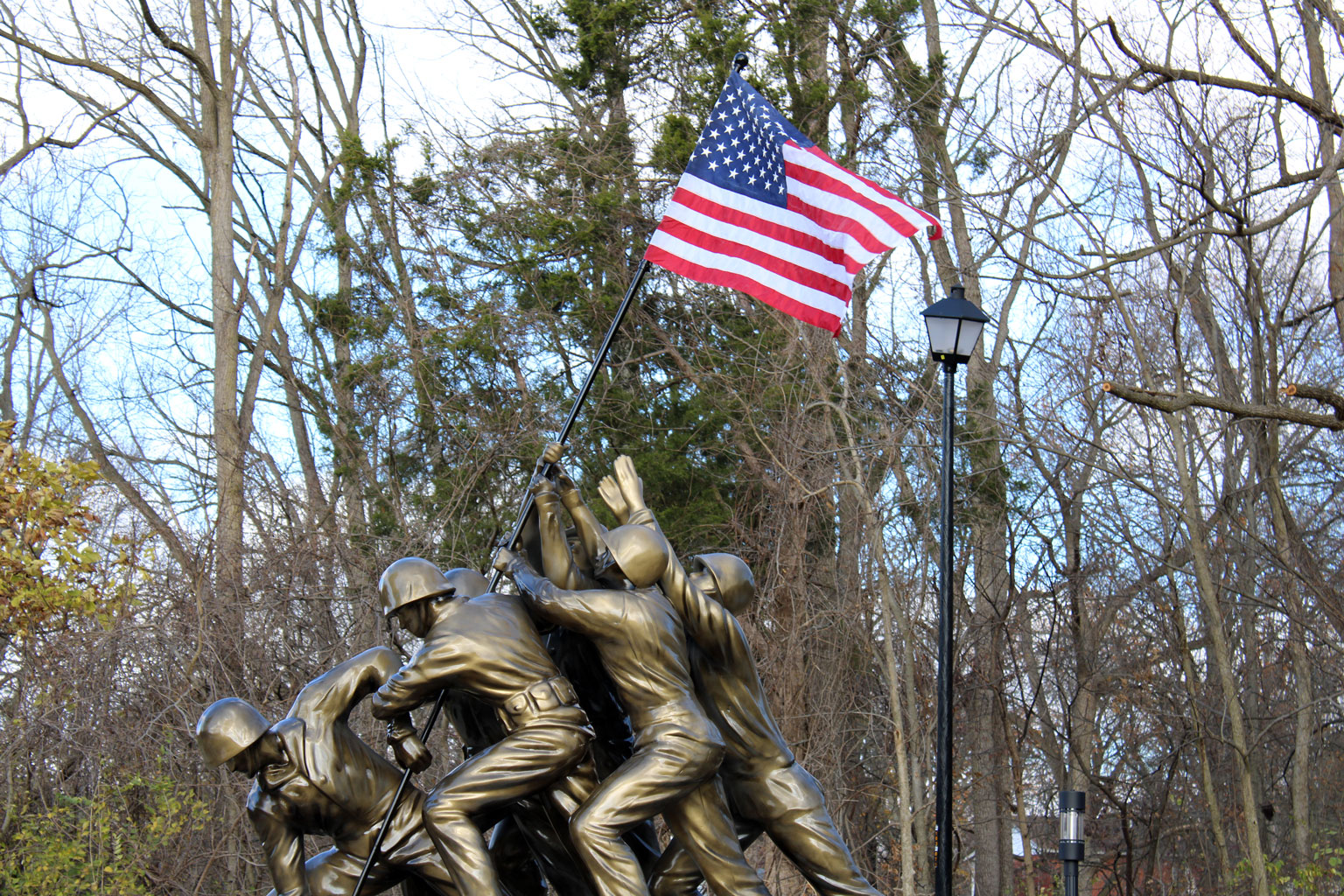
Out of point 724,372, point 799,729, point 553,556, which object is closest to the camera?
point 553,556

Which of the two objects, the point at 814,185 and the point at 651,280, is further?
the point at 651,280

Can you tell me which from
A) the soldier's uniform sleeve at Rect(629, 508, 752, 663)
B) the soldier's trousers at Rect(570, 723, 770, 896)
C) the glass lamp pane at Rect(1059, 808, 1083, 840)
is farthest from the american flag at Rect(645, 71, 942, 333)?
the glass lamp pane at Rect(1059, 808, 1083, 840)

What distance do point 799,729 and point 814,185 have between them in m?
7.78

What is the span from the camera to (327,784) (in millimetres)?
6305

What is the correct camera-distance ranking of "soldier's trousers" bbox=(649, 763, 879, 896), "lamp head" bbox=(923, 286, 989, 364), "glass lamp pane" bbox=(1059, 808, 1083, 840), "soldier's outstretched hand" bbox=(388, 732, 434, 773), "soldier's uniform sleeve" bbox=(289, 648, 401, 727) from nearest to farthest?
"soldier's outstretched hand" bbox=(388, 732, 434, 773) < "soldier's uniform sleeve" bbox=(289, 648, 401, 727) < "soldier's trousers" bbox=(649, 763, 879, 896) < "lamp head" bbox=(923, 286, 989, 364) < "glass lamp pane" bbox=(1059, 808, 1083, 840)

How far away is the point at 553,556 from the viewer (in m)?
6.82

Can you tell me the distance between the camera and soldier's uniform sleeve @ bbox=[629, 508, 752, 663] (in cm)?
659

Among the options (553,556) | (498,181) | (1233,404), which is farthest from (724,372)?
(553,556)

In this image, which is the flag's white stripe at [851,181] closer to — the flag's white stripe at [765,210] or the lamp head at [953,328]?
the flag's white stripe at [765,210]

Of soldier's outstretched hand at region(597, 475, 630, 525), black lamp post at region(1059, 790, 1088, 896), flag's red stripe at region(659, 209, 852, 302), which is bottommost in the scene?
black lamp post at region(1059, 790, 1088, 896)

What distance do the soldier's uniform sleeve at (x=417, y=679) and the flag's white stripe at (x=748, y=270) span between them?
3.01 meters

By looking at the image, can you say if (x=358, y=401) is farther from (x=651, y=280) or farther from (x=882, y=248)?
(x=882, y=248)

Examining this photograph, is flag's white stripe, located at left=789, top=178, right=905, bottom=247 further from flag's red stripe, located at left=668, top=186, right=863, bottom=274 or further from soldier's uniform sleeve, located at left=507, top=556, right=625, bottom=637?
soldier's uniform sleeve, located at left=507, top=556, right=625, bottom=637

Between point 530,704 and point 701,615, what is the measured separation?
92 centimetres
